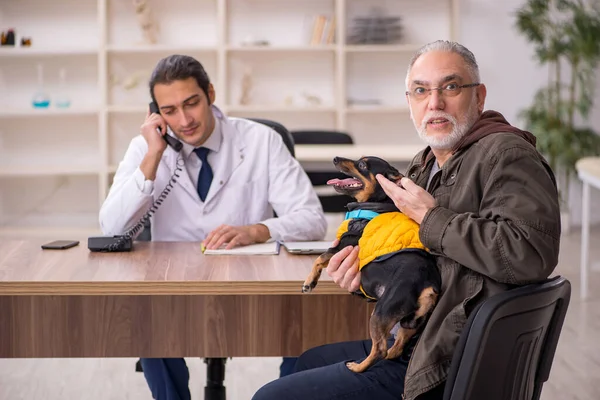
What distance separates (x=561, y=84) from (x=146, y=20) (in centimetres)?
339

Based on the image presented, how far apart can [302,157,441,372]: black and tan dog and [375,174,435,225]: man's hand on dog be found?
2cm

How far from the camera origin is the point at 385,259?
172 cm

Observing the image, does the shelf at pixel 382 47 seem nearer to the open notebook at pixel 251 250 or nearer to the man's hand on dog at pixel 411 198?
the open notebook at pixel 251 250

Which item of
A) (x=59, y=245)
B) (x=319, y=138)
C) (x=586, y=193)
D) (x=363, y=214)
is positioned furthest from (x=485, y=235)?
(x=319, y=138)

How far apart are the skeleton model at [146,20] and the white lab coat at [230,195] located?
4.24 meters

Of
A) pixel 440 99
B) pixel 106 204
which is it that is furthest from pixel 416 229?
pixel 106 204

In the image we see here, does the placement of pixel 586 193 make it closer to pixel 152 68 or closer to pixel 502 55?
pixel 502 55

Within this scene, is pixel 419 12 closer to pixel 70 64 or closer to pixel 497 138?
pixel 70 64

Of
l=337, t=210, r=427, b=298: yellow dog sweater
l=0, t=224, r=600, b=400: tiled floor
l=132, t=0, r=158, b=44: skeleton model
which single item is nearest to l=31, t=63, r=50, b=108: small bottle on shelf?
l=132, t=0, r=158, b=44: skeleton model

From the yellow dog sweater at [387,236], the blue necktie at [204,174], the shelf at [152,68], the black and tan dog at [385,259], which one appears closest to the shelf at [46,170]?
the shelf at [152,68]

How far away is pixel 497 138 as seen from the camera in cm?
170

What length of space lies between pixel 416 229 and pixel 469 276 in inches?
5.5

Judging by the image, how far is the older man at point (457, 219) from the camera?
1592 millimetres

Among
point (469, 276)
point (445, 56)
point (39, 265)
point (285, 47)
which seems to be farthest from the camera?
point (285, 47)
